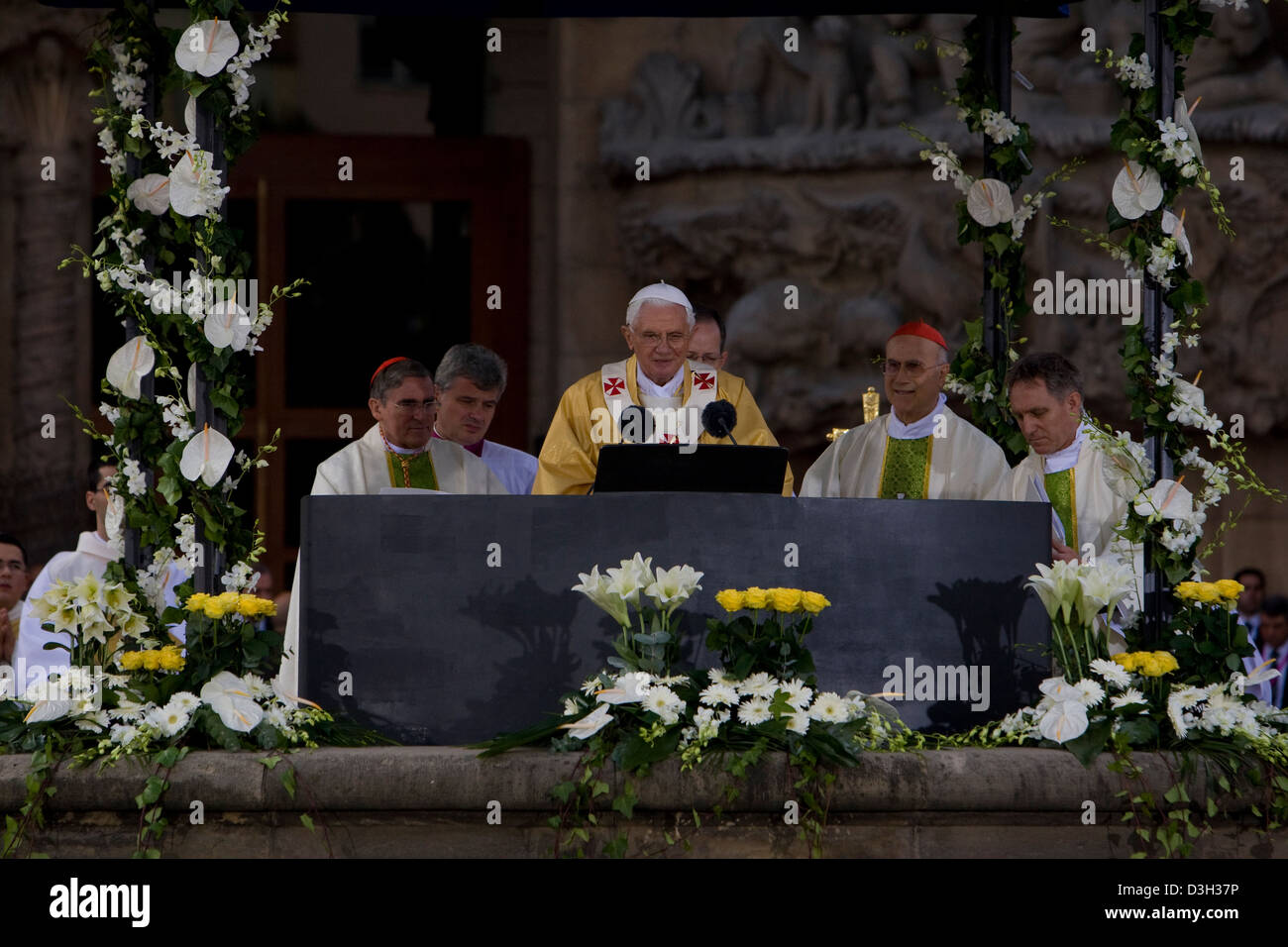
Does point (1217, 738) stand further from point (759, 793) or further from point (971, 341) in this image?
point (971, 341)

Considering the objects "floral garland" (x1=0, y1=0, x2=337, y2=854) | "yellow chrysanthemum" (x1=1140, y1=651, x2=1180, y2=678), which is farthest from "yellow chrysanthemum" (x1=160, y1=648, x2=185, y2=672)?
"yellow chrysanthemum" (x1=1140, y1=651, x2=1180, y2=678)

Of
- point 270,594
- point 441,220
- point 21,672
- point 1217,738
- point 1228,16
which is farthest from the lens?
point 441,220

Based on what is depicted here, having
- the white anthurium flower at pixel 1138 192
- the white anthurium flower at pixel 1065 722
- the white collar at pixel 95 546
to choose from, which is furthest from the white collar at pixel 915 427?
the white collar at pixel 95 546

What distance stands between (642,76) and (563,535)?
18.3ft

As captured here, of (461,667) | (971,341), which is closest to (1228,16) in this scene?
(971,341)

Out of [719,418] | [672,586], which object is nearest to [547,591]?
[672,586]

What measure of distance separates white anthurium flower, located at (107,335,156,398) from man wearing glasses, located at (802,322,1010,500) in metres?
2.69

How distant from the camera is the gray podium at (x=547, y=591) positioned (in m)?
5.71

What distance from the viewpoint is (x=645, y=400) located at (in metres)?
7.13

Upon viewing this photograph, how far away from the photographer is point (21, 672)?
6582 millimetres

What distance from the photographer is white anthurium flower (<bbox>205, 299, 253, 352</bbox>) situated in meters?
5.87

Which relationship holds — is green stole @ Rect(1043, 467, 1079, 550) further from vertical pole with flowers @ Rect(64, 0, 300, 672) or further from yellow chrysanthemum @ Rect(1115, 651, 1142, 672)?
vertical pole with flowers @ Rect(64, 0, 300, 672)

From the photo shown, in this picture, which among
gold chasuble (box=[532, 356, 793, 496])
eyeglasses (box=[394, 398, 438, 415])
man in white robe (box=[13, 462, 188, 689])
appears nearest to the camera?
gold chasuble (box=[532, 356, 793, 496])

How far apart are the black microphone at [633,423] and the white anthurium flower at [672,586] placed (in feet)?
5.29
